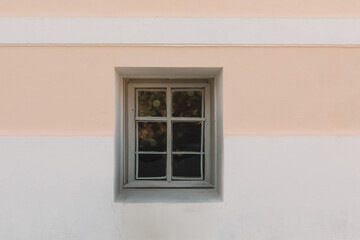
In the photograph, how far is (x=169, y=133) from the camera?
3.97 meters

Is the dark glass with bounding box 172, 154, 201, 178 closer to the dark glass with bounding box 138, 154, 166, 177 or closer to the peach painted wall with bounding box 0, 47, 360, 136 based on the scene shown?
the dark glass with bounding box 138, 154, 166, 177

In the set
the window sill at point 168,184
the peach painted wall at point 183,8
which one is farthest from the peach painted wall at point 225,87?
the window sill at point 168,184

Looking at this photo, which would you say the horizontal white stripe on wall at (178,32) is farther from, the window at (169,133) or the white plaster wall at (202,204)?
the white plaster wall at (202,204)

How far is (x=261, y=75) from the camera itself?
347 centimetres

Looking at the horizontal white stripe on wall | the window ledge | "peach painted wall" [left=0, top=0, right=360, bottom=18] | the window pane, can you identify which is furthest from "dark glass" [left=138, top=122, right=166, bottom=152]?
"peach painted wall" [left=0, top=0, right=360, bottom=18]

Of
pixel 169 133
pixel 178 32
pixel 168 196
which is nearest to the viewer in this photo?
pixel 178 32

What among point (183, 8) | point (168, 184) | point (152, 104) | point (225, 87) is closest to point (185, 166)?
point (168, 184)

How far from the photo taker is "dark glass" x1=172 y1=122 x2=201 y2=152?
158 inches

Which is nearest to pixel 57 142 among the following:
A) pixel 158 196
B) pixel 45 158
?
pixel 45 158

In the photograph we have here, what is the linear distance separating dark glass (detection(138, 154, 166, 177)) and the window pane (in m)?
0.48

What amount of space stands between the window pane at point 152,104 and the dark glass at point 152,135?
0.38ft

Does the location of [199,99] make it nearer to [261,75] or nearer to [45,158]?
[261,75]

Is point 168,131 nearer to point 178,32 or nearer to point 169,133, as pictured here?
point 169,133

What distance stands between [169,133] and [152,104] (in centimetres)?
39
